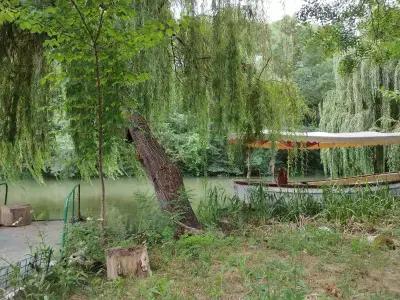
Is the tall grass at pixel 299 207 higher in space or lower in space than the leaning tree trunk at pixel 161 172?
lower

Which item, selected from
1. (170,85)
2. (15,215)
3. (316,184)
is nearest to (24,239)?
(15,215)

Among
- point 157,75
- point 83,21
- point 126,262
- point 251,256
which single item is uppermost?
point 83,21

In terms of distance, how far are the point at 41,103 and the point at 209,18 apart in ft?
7.15

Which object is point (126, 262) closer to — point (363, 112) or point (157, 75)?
point (157, 75)

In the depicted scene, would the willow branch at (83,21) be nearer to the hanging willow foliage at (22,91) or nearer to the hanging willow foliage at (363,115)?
the hanging willow foliage at (22,91)

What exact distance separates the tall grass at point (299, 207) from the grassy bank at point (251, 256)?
0.08 feet

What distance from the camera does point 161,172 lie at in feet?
19.7

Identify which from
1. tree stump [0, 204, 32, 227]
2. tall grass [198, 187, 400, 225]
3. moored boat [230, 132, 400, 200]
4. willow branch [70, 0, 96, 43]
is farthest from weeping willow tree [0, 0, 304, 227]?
tree stump [0, 204, 32, 227]

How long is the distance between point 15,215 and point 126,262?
3.50 meters

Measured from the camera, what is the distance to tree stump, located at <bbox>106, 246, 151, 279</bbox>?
3.84m

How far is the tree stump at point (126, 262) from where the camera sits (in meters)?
3.84

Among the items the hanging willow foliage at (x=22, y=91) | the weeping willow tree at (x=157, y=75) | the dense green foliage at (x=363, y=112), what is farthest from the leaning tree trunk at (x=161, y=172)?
the dense green foliage at (x=363, y=112)

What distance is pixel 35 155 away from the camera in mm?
5441

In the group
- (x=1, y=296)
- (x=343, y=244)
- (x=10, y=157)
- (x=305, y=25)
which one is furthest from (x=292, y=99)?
(x=1, y=296)
